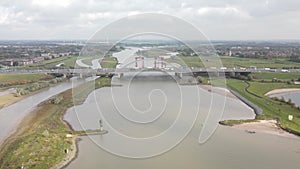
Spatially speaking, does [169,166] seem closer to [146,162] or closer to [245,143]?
[146,162]

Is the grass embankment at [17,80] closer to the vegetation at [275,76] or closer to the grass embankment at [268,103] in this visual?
the grass embankment at [268,103]

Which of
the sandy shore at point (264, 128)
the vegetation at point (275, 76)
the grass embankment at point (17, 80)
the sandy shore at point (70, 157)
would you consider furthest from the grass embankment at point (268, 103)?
the grass embankment at point (17, 80)

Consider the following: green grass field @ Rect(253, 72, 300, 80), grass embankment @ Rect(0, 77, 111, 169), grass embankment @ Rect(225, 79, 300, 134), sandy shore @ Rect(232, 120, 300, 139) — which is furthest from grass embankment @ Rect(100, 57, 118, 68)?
sandy shore @ Rect(232, 120, 300, 139)

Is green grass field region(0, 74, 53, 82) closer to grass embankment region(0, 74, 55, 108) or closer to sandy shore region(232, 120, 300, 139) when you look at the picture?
grass embankment region(0, 74, 55, 108)

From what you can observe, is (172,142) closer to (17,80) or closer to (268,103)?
(268,103)

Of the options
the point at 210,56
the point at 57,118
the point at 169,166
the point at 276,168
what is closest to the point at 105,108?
the point at 57,118

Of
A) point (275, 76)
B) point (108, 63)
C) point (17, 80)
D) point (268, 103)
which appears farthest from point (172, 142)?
point (108, 63)

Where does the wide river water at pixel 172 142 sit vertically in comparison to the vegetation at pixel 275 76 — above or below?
below
